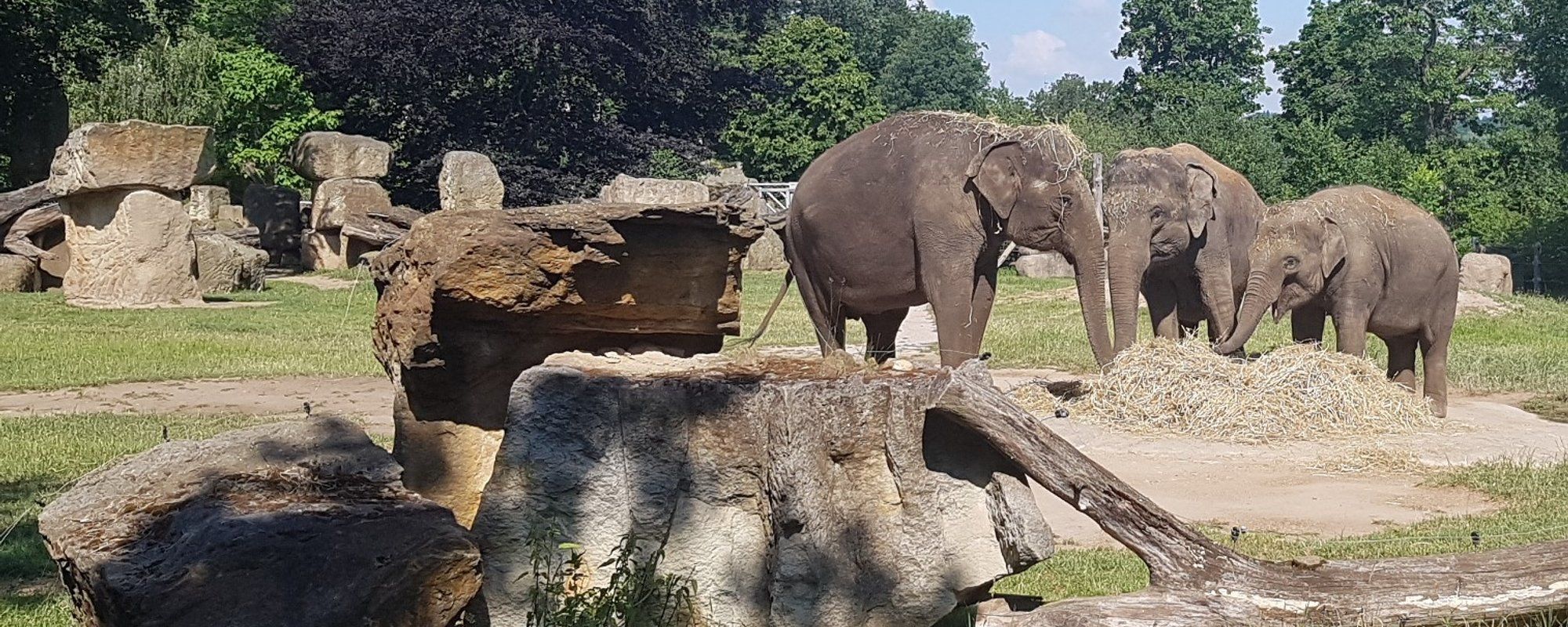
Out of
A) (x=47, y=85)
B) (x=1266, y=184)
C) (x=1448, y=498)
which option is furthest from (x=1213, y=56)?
(x=1448, y=498)

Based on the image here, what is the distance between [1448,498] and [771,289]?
18.2 m

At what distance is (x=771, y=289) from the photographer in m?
26.6

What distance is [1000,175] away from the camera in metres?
10.1

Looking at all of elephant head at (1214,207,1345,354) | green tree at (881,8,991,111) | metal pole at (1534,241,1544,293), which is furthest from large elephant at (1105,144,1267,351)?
green tree at (881,8,991,111)

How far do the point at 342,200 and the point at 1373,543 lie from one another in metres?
24.1

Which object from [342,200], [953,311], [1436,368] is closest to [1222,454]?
[953,311]

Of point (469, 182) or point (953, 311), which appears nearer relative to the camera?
point (953, 311)

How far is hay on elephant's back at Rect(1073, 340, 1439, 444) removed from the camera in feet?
36.3

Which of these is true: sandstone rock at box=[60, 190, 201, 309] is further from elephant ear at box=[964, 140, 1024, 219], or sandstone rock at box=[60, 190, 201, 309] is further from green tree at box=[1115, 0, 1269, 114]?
green tree at box=[1115, 0, 1269, 114]

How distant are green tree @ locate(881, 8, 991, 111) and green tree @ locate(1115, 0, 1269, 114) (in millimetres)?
23027

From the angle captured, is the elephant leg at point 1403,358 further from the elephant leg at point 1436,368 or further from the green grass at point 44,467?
the green grass at point 44,467

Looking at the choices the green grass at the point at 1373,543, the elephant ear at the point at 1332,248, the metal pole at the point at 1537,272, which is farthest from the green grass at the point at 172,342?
the metal pole at the point at 1537,272

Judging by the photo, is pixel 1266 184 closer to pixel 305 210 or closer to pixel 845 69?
pixel 845 69

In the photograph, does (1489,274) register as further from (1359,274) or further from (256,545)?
(256,545)
